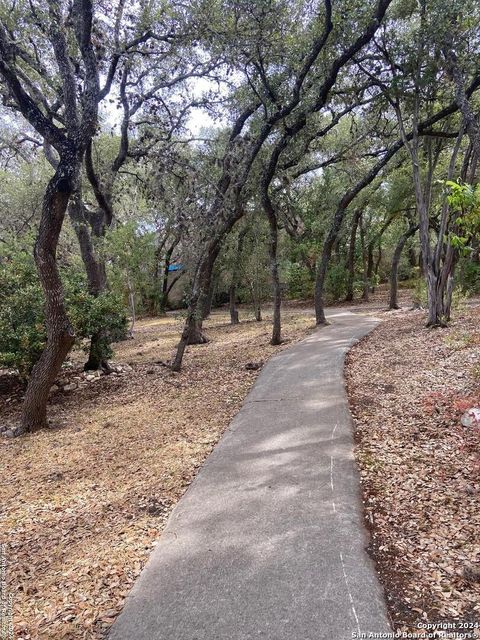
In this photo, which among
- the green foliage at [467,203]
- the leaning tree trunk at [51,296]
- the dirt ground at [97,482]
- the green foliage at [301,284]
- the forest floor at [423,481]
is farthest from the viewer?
the green foliage at [301,284]

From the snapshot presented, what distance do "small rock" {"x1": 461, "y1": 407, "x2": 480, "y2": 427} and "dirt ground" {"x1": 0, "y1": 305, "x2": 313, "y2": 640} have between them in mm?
2566

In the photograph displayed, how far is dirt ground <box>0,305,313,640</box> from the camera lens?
2.30 metres

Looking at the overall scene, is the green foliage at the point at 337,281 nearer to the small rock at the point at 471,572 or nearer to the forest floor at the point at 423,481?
the forest floor at the point at 423,481

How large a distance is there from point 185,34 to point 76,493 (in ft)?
22.7

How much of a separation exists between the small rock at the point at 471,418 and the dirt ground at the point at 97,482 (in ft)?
8.42

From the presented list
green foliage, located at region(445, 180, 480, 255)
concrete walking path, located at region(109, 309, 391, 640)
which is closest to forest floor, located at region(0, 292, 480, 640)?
concrete walking path, located at region(109, 309, 391, 640)

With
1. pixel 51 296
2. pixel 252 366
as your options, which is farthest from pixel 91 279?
pixel 252 366

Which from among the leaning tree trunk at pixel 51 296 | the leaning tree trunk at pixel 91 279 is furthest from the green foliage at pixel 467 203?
the leaning tree trunk at pixel 91 279

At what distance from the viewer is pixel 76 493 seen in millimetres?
3570

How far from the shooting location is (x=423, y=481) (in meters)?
3.10

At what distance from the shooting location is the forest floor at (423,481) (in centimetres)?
205

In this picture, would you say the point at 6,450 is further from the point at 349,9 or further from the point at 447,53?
the point at 447,53

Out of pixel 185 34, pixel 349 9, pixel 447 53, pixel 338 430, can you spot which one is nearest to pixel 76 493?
pixel 338 430

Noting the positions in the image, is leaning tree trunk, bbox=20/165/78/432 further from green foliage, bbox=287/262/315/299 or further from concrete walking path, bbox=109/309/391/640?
green foliage, bbox=287/262/315/299
